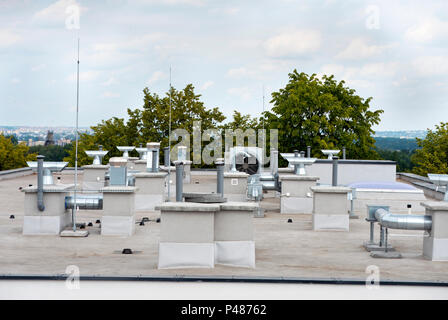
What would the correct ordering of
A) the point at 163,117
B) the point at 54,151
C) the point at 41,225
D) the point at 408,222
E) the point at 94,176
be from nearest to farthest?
the point at 408,222, the point at 41,225, the point at 94,176, the point at 163,117, the point at 54,151

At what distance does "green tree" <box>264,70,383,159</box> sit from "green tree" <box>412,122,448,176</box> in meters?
10.9

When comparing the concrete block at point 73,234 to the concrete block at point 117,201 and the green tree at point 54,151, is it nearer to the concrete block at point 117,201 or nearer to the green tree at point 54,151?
the concrete block at point 117,201

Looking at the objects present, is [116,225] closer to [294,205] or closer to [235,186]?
[294,205]

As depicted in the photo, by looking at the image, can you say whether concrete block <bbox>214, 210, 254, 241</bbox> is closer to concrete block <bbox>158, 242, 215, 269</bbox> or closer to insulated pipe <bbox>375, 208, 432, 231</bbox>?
concrete block <bbox>158, 242, 215, 269</bbox>

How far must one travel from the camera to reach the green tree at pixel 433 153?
211 feet

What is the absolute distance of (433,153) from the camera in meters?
68.4

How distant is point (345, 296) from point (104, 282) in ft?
12.3

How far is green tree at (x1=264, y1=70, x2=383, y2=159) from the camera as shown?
52.5m

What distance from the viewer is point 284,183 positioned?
2170 cm

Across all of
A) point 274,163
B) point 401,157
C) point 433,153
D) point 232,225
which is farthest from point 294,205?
point 401,157

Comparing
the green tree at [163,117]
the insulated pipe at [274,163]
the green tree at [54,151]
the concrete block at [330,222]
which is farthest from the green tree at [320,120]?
the green tree at [54,151]

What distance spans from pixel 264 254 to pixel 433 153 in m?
59.0

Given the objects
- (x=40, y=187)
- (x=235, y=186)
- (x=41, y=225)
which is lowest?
(x=41, y=225)
